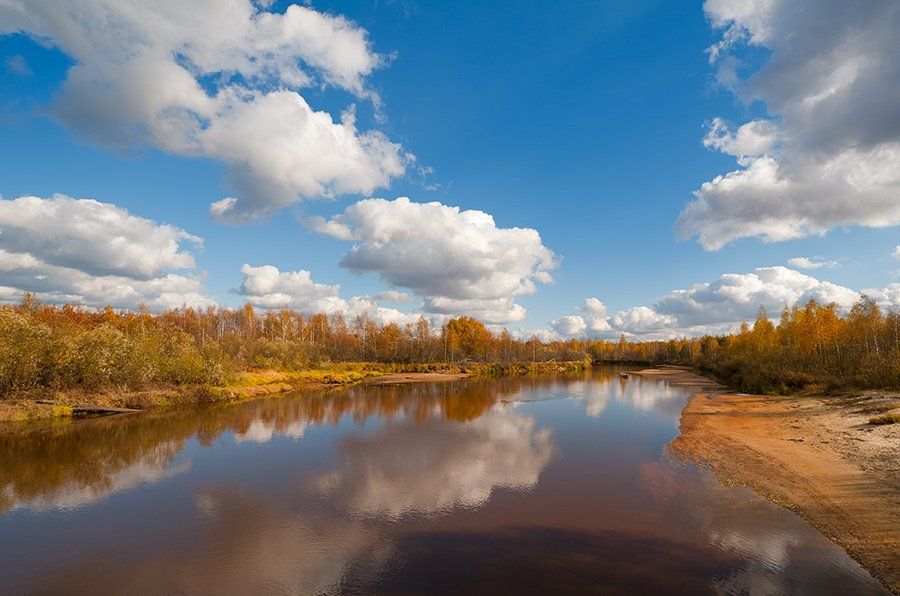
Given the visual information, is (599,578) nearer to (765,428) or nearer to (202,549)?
(202,549)

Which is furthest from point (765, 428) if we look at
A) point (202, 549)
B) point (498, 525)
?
point (202, 549)

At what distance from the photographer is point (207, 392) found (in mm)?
42281

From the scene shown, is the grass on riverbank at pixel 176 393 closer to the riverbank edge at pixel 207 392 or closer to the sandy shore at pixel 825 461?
the riverbank edge at pixel 207 392

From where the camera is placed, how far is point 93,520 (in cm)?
1461

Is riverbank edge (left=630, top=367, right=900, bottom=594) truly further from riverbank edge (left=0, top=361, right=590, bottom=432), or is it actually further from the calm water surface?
riverbank edge (left=0, top=361, right=590, bottom=432)

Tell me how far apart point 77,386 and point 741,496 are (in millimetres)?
45161

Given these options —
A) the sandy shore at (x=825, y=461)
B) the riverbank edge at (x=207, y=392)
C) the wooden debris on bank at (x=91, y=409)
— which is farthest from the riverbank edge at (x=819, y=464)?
the riverbank edge at (x=207, y=392)

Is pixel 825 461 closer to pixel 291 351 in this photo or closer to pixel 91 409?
pixel 91 409

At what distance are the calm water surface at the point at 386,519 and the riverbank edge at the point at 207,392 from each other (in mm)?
4738

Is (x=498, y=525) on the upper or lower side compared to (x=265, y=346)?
lower

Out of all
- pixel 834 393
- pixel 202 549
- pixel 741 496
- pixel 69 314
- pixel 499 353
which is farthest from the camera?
pixel 499 353

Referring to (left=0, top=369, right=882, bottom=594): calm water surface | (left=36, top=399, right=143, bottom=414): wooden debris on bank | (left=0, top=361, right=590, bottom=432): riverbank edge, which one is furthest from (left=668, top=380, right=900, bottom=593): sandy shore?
(left=0, top=361, right=590, bottom=432): riverbank edge

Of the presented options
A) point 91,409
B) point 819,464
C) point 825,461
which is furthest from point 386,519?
point 91,409

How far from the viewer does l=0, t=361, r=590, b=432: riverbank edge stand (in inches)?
1198
